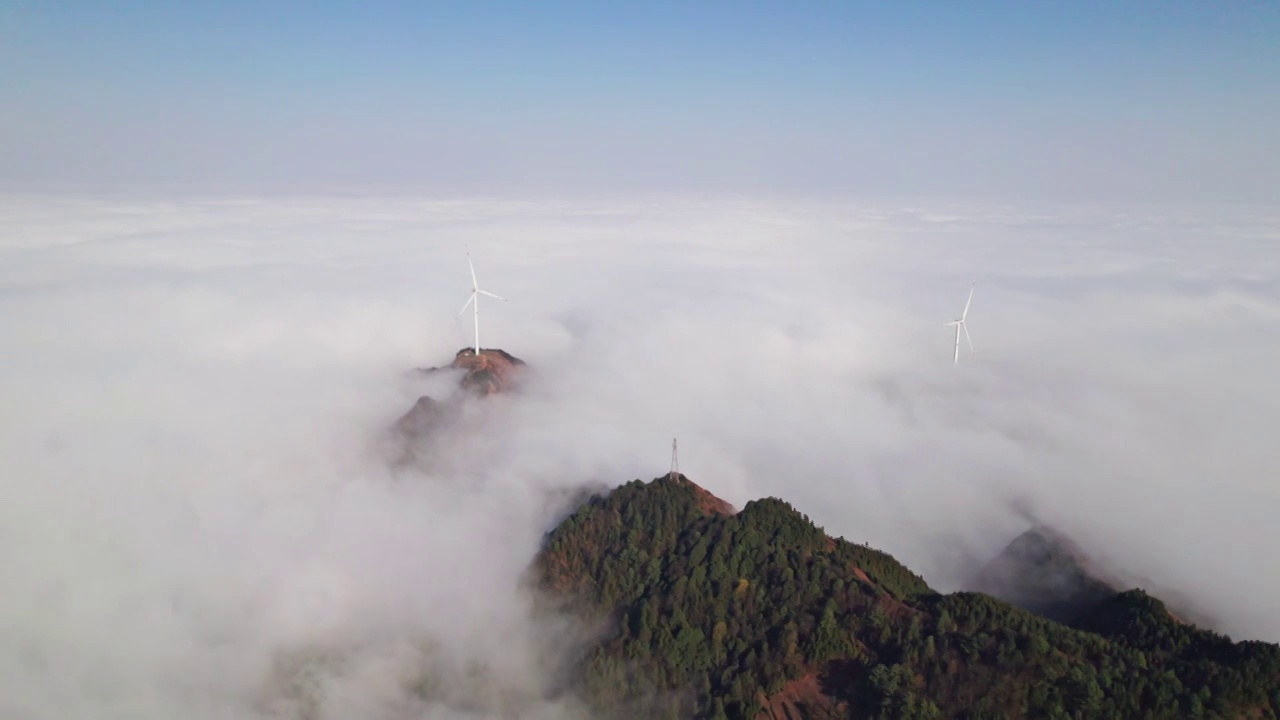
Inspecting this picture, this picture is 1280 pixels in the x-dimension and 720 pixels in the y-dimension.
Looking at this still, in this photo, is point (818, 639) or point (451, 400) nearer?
point (818, 639)

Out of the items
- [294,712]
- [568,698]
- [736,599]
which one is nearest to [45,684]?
[294,712]

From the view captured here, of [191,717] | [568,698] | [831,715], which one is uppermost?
[831,715]

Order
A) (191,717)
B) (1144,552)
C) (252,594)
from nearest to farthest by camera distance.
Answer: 1. (191,717)
2. (252,594)
3. (1144,552)

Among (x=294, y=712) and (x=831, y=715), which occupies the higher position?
(x=831, y=715)

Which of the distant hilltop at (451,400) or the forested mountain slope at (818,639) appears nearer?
the forested mountain slope at (818,639)

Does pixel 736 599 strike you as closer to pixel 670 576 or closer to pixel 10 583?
pixel 670 576

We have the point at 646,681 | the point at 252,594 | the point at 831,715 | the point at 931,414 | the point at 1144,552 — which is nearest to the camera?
the point at 831,715

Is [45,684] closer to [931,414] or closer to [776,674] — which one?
[776,674]

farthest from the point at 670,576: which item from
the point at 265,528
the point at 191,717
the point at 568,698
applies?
the point at 265,528

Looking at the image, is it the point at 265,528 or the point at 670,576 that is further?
the point at 265,528

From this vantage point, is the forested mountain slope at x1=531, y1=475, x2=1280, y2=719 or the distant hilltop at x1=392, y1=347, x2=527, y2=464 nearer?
the forested mountain slope at x1=531, y1=475, x2=1280, y2=719
